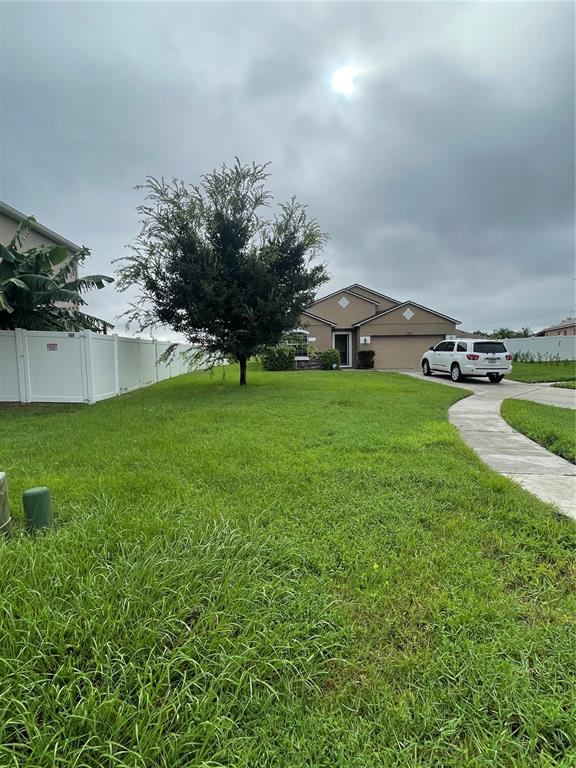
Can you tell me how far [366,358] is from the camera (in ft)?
82.7

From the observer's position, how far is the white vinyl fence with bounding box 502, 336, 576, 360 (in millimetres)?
24484

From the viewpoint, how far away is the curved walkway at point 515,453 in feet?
12.8

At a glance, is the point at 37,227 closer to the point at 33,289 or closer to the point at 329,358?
the point at 33,289

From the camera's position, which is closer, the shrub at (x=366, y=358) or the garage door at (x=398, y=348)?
the shrub at (x=366, y=358)

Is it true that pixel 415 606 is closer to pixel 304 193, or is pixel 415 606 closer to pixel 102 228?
pixel 304 193

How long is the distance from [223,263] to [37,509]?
1090 cm

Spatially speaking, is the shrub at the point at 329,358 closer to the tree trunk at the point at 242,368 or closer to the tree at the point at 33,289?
the tree trunk at the point at 242,368

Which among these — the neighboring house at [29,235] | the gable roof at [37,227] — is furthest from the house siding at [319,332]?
the neighboring house at [29,235]

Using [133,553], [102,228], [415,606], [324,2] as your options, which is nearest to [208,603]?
[133,553]

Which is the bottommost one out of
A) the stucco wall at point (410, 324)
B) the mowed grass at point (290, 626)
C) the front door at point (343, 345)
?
the mowed grass at point (290, 626)

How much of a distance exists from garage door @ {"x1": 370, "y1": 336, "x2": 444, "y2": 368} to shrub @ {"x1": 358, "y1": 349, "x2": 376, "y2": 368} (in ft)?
1.85

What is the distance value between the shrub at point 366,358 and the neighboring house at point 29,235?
687 inches

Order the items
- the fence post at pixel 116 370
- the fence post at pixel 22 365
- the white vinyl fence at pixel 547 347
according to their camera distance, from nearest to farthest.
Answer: the fence post at pixel 22 365, the fence post at pixel 116 370, the white vinyl fence at pixel 547 347

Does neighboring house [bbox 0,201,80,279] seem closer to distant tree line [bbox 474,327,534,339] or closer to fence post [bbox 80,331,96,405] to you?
fence post [bbox 80,331,96,405]
